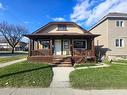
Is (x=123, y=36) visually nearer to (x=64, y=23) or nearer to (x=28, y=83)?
(x=64, y=23)

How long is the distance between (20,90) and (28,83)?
1175 millimetres

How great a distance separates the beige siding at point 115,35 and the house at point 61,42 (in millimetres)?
3321

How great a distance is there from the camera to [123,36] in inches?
968

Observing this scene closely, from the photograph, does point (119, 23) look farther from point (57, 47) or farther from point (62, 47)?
point (57, 47)

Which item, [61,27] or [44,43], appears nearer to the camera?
[44,43]

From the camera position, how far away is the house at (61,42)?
20297 millimetres

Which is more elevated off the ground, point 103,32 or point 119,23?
point 119,23

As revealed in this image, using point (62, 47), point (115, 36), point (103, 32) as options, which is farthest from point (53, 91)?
point (103, 32)

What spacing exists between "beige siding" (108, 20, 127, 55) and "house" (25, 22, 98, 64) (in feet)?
10.9

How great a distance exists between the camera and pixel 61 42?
23.0 meters

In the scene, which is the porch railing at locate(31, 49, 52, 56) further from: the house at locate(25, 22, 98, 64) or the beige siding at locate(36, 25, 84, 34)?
the beige siding at locate(36, 25, 84, 34)

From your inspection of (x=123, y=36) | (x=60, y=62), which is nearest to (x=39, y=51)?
(x=60, y=62)

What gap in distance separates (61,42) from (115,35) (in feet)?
25.6

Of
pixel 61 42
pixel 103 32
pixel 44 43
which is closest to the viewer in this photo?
pixel 61 42
